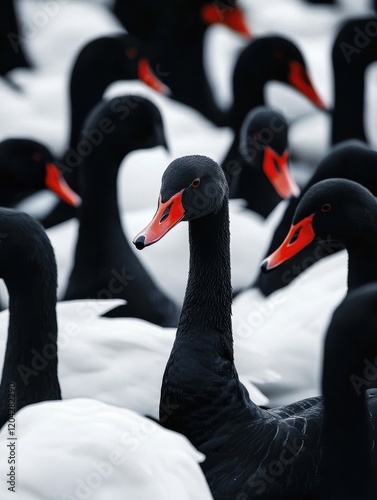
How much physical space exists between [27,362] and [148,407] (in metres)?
0.41

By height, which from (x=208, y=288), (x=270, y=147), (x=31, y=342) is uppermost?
(x=208, y=288)

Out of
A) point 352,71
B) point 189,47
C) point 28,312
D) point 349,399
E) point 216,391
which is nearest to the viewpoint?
point 349,399

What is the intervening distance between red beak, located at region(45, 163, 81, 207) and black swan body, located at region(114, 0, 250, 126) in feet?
8.77

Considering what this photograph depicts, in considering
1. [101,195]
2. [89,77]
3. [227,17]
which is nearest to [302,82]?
[89,77]

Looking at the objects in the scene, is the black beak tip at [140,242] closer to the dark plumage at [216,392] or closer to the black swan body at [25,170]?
the dark plumage at [216,392]

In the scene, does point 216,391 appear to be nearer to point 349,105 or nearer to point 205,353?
point 205,353

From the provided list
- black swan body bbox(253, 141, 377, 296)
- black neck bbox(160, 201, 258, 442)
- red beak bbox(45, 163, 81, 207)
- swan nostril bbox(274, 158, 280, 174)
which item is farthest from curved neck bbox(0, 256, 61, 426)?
swan nostril bbox(274, 158, 280, 174)

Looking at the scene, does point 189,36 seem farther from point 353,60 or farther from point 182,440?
point 182,440

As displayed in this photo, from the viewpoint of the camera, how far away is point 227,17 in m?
9.20

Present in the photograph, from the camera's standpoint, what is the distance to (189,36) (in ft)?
29.7

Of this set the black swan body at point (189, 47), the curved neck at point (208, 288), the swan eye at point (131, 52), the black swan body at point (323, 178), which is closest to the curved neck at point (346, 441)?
the curved neck at point (208, 288)

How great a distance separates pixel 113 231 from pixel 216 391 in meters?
1.72

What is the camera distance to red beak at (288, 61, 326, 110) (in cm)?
747

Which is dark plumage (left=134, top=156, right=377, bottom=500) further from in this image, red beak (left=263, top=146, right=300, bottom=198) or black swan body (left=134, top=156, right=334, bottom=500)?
red beak (left=263, top=146, right=300, bottom=198)
